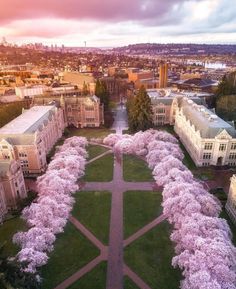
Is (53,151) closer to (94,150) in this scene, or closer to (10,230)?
(94,150)

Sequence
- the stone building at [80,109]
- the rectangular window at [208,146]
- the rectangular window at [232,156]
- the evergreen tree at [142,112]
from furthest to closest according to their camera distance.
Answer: the stone building at [80,109] → the evergreen tree at [142,112] → the rectangular window at [232,156] → the rectangular window at [208,146]

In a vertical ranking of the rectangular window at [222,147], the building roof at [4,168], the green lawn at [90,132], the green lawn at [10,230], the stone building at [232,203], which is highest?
the building roof at [4,168]

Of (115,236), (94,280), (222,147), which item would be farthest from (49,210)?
(222,147)

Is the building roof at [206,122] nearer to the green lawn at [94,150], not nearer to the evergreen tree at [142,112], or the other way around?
the evergreen tree at [142,112]

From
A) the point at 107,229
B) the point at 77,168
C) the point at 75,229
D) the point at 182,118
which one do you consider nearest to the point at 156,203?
the point at 107,229

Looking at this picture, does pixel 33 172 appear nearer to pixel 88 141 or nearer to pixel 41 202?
pixel 41 202

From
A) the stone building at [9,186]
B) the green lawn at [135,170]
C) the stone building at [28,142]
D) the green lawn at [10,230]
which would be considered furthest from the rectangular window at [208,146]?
the green lawn at [10,230]
